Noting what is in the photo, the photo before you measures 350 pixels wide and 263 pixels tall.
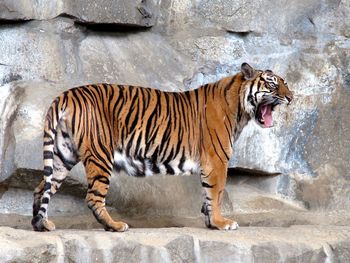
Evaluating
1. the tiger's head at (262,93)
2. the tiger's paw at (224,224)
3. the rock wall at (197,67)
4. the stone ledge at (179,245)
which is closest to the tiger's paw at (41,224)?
the stone ledge at (179,245)

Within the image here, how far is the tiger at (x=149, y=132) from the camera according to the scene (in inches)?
251

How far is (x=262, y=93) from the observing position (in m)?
7.05

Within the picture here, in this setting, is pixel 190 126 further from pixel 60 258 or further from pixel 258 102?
pixel 60 258

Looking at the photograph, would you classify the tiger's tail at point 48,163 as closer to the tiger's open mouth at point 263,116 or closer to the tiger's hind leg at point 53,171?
the tiger's hind leg at point 53,171

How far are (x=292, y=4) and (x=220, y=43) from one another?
77 cm

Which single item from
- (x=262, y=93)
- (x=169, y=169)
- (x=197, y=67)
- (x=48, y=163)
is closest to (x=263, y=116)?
(x=262, y=93)

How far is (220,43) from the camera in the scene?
27.5 ft

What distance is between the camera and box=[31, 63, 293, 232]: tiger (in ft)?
20.9

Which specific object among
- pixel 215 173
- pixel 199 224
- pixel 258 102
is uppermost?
pixel 258 102

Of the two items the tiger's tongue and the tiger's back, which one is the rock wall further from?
the tiger's tongue

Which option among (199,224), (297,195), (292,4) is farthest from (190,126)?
(292,4)

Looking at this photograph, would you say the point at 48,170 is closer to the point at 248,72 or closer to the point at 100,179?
the point at 100,179

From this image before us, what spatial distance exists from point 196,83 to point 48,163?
7.86ft

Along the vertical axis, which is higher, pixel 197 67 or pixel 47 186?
pixel 197 67
